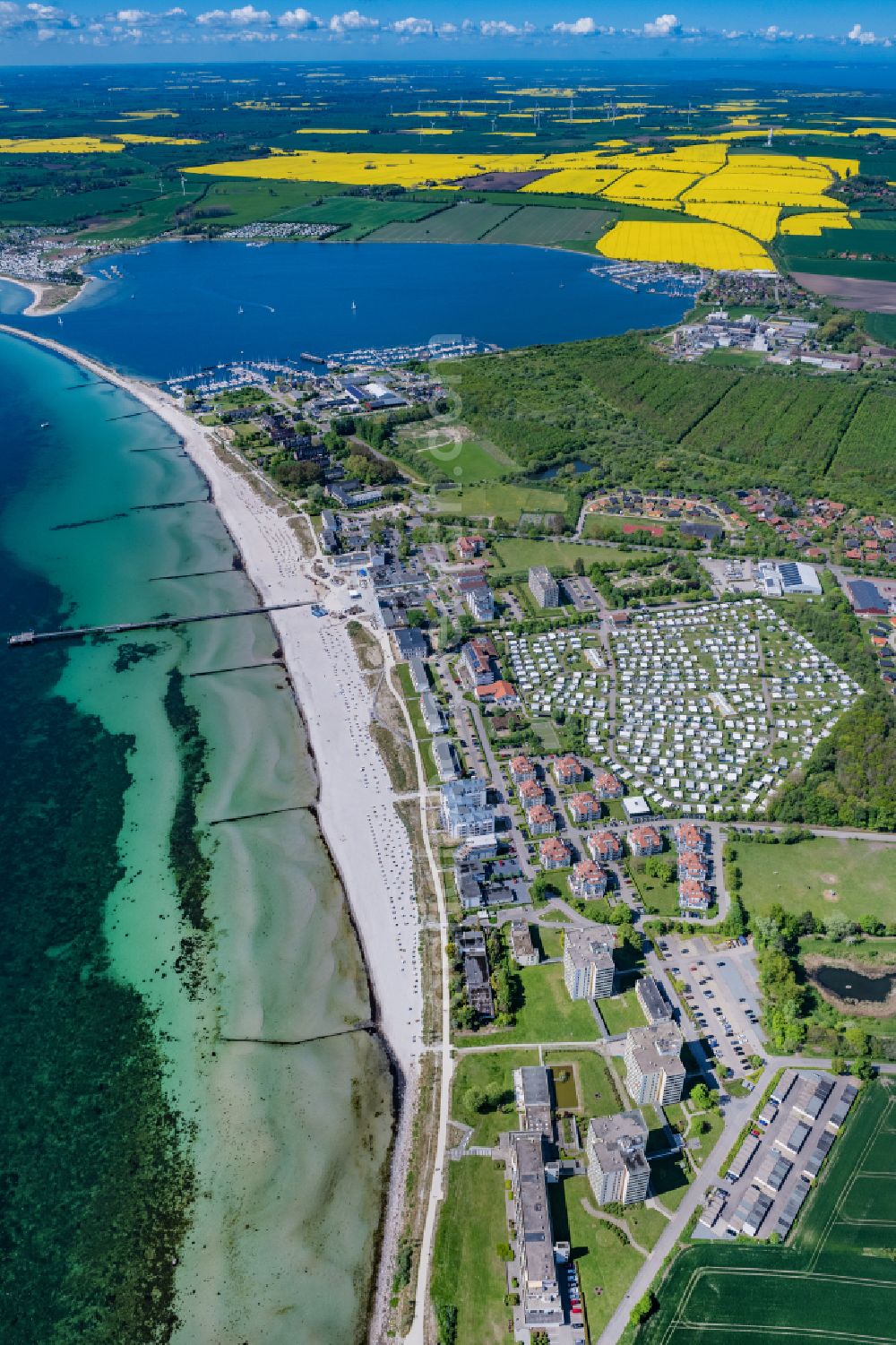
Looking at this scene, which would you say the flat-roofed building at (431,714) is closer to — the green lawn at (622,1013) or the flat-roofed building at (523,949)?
the flat-roofed building at (523,949)

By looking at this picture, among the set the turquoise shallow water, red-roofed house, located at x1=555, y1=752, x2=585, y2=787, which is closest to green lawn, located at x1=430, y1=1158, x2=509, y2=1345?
the turquoise shallow water

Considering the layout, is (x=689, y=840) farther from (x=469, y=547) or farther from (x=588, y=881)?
(x=469, y=547)

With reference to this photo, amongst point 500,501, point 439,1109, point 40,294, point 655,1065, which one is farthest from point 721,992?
point 40,294

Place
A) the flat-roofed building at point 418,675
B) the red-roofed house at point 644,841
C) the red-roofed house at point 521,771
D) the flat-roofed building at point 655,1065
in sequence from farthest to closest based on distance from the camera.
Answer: the flat-roofed building at point 418,675
the red-roofed house at point 521,771
the red-roofed house at point 644,841
the flat-roofed building at point 655,1065

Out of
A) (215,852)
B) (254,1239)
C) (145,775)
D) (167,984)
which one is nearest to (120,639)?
(145,775)

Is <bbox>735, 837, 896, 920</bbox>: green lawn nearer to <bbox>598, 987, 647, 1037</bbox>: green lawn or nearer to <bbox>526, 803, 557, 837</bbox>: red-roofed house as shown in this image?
<bbox>598, 987, 647, 1037</bbox>: green lawn

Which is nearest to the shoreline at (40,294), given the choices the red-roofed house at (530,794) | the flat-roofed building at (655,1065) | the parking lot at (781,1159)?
the red-roofed house at (530,794)

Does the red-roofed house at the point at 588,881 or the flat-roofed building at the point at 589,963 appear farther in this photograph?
the red-roofed house at the point at 588,881
